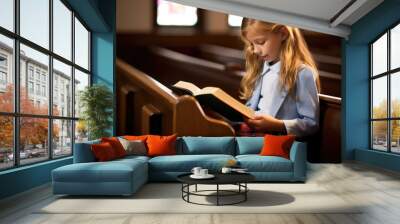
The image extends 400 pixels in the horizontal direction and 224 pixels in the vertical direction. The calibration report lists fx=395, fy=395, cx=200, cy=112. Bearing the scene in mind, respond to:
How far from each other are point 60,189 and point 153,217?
62.6 inches

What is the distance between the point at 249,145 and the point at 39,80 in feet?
11.8

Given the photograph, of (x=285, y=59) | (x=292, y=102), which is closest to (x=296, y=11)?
(x=285, y=59)

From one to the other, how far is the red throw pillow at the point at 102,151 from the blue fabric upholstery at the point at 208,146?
4.84ft

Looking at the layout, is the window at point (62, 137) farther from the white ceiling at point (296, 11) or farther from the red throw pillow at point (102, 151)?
the white ceiling at point (296, 11)

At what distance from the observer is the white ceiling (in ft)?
25.7

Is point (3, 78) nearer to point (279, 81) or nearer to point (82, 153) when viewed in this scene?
point (82, 153)

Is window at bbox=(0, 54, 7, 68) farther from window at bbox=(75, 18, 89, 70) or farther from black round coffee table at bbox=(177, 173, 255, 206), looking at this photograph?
window at bbox=(75, 18, 89, 70)

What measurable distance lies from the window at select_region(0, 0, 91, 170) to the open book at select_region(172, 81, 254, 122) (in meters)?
2.19

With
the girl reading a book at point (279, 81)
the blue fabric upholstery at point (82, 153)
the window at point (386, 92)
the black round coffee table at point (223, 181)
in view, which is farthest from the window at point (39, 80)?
the window at point (386, 92)

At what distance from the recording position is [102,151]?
576 cm

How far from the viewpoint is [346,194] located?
5258 millimetres

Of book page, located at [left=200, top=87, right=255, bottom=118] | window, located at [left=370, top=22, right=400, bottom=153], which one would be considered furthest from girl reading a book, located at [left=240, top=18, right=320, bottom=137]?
window, located at [left=370, top=22, right=400, bottom=153]

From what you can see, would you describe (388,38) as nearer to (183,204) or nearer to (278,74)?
(278,74)

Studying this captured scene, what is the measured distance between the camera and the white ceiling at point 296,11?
7.83 meters
